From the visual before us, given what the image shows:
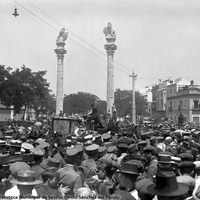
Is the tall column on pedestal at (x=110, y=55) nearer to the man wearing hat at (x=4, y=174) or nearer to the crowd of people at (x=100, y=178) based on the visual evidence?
the crowd of people at (x=100, y=178)

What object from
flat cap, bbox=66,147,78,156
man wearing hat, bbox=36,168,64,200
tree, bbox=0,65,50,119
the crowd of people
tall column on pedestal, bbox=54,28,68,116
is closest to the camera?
the crowd of people

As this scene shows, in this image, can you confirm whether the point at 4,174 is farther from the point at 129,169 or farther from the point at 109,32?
the point at 109,32

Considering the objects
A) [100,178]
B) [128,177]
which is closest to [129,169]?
[128,177]

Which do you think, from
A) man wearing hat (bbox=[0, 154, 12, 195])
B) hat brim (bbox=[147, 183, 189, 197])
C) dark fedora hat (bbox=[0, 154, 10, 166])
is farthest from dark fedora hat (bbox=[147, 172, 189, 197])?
dark fedora hat (bbox=[0, 154, 10, 166])

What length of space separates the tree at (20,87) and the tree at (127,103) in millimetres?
52339

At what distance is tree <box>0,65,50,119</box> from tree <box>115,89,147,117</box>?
52339mm

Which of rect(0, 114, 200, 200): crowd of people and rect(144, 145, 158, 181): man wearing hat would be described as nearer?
rect(0, 114, 200, 200): crowd of people

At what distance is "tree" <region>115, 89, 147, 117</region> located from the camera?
104m

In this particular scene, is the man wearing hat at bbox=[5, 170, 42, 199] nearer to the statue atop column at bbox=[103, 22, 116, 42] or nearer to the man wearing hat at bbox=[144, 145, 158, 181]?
the man wearing hat at bbox=[144, 145, 158, 181]

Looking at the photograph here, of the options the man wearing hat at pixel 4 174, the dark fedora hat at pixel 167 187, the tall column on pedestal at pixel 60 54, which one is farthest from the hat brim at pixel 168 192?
the tall column on pedestal at pixel 60 54

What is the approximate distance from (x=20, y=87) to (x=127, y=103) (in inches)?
2331

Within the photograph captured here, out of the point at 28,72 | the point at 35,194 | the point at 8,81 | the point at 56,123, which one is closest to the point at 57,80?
the point at 28,72

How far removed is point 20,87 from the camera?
158 feet

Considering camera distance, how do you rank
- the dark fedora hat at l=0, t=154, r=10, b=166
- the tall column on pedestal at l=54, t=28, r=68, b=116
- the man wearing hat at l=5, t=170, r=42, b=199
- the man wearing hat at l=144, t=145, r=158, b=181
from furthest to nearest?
the tall column on pedestal at l=54, t=28, r=68, b=116
the dark fedora hat at l=0, t=154, r=10, b=166
the man wearing hat at l=144, t=145, r=158, b=181
the man wearing hat at l=5, t=170, r=42, b=199
